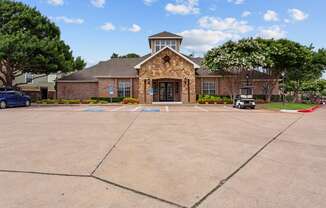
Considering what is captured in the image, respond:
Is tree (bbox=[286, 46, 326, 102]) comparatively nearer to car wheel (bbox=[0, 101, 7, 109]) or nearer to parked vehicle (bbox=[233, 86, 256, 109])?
parked vehicle (bbox=[233, 86, 256, 109])

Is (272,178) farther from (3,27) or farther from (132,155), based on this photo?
(3,27)

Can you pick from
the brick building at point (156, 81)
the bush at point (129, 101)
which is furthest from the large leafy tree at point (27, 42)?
the bush at point (129, 101)

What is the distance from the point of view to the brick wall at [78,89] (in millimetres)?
31672

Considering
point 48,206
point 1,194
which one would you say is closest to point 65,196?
point 48,206

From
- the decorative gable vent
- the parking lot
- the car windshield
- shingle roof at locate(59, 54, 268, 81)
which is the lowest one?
the parking lot

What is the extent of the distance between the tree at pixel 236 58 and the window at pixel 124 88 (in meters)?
9.32

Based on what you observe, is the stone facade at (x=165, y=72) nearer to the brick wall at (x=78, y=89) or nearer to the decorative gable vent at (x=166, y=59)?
the decorative gable vent at (x=166, y=59)

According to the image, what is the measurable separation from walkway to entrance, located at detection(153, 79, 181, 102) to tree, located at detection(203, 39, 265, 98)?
460cm

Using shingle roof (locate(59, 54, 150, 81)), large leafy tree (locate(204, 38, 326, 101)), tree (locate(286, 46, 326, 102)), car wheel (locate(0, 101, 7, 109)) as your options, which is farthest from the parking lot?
tree (locate(286, 46, 326, 102))

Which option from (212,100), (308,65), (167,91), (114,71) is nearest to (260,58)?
(212,100)

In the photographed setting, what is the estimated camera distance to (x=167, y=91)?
31781 mm

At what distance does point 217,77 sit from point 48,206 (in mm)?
28965

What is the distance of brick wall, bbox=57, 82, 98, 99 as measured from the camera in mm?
31672

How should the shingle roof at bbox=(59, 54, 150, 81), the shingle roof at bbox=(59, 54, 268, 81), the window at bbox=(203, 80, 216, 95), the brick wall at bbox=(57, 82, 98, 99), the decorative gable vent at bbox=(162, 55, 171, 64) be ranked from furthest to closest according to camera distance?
the brick wall at bbox=(57, 82, 98, 99) → the shingle roof at bbox=(59, 54, 150, 81) → the window at bbox=(203, 80, 216, 95) → the shingle roof at bbox=(59, 54, 268, 81) → the decorative gable vent at bbox=(162, 55, 171, 64)
